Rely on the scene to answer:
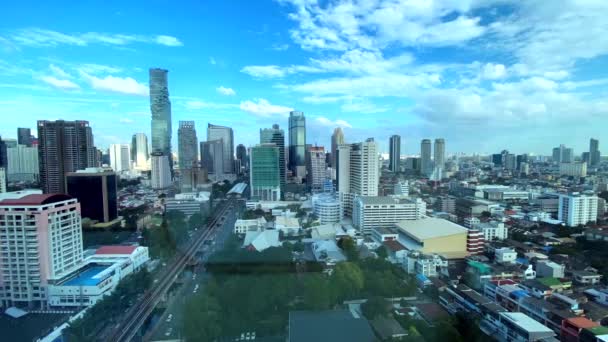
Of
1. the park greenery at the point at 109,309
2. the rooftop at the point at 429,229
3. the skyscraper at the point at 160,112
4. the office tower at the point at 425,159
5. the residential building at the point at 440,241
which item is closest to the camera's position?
the park greenery at the point at 109,309

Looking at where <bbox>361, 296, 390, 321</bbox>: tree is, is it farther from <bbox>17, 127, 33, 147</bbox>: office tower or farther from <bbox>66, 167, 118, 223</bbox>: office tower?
<bbox>66, 167, 118, 223</bbox>: office tower

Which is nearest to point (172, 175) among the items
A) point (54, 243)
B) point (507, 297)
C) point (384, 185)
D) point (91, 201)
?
point (91, 201)

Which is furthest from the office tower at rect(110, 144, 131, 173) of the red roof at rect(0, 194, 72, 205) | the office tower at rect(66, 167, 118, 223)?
the red roof at rect(0, 194, 72, 205)

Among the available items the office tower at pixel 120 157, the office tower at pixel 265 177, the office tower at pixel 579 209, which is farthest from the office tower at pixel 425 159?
the office tower at pixel 265 177

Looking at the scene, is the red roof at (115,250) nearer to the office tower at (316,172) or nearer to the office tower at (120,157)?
the office tower at (120,157)

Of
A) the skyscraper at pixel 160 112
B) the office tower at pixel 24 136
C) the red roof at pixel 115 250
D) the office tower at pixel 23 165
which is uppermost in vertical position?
the skyscraper at pixel 160 112

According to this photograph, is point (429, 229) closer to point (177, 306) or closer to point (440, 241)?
point (440, 241)
